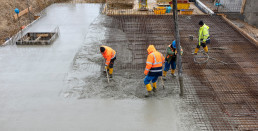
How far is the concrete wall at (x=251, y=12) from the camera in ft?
37.4

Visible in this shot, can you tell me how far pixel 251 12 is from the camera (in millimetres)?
11617

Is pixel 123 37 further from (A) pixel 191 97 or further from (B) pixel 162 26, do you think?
(A) pixel 191 97

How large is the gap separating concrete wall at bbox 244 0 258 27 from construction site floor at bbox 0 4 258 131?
13.8 ft

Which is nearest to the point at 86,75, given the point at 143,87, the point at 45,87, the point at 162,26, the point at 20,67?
the point at 45,87

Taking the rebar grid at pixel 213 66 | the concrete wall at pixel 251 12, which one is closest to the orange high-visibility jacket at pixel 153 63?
the rebar grid at pixel 213 66

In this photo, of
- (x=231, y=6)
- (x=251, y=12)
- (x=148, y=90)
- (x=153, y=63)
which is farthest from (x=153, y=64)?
(x=231, y=6)

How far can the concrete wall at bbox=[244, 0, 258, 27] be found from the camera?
11398 millimetres

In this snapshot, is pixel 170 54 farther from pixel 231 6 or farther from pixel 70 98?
pixel 231 6

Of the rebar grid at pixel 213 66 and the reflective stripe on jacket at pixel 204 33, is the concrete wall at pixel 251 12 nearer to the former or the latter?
the rebar grid at pixel 213 66

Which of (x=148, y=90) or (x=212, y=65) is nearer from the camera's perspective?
(x=148, y=90)

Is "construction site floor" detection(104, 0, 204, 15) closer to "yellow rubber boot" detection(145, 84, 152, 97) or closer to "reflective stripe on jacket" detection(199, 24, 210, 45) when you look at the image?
"reflective stripe on jacket" detection(199, 24, 210, 45)

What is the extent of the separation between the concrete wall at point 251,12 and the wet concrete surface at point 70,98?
31.3 feet

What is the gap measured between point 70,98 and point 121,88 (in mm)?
1316

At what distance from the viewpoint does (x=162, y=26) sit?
9.67 m
